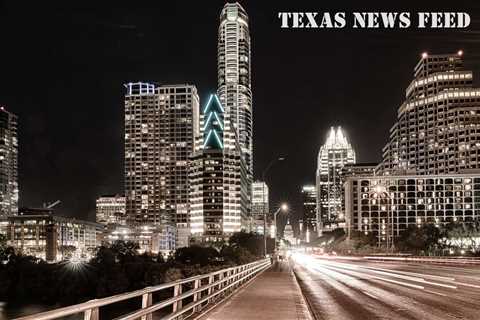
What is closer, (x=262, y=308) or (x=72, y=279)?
(x=262, y=308)

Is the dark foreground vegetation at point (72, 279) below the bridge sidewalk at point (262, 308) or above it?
below

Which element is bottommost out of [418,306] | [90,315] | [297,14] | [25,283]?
[25,283]

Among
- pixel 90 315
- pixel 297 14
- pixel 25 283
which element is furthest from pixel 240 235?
pixel 90 315

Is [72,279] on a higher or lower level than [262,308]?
lower

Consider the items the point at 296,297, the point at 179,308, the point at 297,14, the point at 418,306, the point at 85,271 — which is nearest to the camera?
the point at 179,308

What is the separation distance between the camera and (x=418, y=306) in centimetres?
1961

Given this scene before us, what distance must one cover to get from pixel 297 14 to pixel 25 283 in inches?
3982

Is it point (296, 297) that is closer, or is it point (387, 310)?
point (387, 310)

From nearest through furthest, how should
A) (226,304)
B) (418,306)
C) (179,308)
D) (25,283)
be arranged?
(179,308), (226,304), (418,306), (25,283)

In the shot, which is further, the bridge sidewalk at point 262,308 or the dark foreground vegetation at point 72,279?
the dark foreground vegetation at point 72,279

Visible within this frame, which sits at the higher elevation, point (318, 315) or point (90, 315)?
point (90, 315)

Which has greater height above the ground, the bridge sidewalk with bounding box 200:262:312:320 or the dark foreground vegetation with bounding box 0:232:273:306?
the bridge sidewalk with bounding box 200:262:312:320

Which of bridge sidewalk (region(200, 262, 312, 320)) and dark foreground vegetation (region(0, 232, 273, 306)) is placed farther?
dark foreground vegetation (region(0, 232, 273, 306))

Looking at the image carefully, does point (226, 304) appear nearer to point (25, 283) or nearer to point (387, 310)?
point (387, 310)
